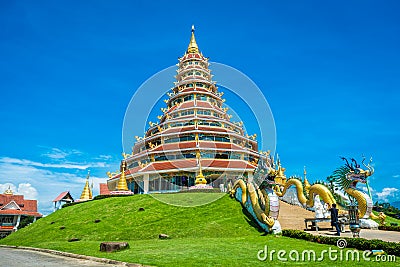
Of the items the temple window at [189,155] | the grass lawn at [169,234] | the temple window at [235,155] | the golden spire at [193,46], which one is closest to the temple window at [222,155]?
the temple window at [235,155]

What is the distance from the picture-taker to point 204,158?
34.1 meters

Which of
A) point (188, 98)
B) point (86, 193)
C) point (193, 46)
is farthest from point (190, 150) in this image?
point (193, 46)

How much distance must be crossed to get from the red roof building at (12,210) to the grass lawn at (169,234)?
125ft

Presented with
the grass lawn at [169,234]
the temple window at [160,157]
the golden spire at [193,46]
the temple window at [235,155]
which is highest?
the golden spire at [193,46]

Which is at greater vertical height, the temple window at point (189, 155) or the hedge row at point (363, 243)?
the temple window at point (189, 155)

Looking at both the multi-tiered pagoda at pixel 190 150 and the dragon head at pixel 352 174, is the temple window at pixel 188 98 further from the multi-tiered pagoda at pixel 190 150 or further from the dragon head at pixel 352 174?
the dragon head at pixel 352 174

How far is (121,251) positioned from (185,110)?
29.1 metres

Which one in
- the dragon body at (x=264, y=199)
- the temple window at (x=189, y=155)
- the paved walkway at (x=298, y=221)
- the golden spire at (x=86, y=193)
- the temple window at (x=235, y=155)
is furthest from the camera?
the golden spire at (x=86, y=193)

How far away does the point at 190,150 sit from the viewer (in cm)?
3406

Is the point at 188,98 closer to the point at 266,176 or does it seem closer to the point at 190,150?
the point at 190,150

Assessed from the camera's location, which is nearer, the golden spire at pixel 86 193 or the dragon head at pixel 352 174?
the dragon head at pixel 352 174

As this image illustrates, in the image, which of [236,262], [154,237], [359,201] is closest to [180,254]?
[236,262]

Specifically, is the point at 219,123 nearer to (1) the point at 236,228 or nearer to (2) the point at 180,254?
(1) the point at 236,228

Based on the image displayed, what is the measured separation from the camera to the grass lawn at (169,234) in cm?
1027
